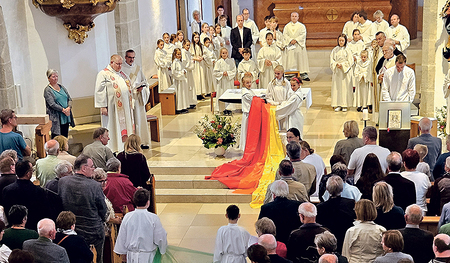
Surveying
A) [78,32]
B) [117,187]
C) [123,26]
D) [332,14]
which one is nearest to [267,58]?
[123,26]

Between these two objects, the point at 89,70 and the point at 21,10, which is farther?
the point at 89,70

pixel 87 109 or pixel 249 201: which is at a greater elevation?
pixel 87 109

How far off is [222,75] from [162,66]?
56.6 inches

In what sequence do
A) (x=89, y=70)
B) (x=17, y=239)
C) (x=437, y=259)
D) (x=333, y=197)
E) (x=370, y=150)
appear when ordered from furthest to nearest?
(x=89, y=70), (x=370, y=150), (x=333, y=197), (x=17, y=239), (x=437, y=259)

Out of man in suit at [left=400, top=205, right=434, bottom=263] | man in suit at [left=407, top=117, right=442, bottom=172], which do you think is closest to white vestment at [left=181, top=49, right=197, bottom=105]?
man in suit at [left=407, top=117, right=442, bottom=172]

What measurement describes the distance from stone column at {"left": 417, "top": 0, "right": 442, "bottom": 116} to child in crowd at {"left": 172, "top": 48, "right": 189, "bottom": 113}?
510 cm

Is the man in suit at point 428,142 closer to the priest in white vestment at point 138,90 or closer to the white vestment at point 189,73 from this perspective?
the priest in white vestment at point 138,90

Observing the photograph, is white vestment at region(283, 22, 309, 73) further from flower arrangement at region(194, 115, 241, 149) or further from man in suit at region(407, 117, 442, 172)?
man in suit at region(407, 117, 442, 172)

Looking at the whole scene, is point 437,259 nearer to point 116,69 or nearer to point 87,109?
point 116,69

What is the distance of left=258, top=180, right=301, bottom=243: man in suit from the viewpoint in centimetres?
597

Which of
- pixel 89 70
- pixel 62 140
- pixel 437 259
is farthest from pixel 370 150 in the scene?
pixel 89 70

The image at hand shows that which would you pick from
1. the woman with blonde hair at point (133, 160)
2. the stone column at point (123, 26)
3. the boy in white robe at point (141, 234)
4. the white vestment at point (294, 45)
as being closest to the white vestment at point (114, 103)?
the stone column at point (123, 26)

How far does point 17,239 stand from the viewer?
557 cm

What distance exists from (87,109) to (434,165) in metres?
6.27
